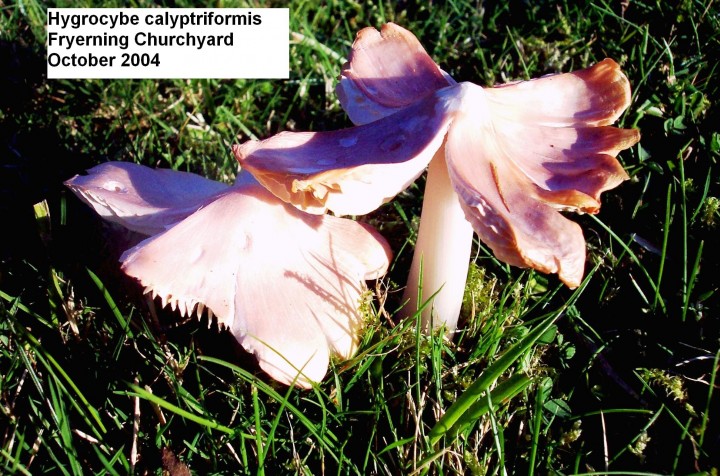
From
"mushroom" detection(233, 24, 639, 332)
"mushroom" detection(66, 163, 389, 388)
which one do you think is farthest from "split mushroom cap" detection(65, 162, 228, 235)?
"mushroom" detection(233, 24, 639, 332)

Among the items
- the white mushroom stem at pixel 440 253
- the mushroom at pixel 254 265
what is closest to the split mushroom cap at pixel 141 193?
the mushroom at pixel 254 265

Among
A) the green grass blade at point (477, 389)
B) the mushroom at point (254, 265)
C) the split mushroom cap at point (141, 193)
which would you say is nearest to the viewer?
the green grass blade at point (477, 389)

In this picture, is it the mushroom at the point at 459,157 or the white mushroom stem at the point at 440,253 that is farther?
the white mushroom stem at the point at 440,253

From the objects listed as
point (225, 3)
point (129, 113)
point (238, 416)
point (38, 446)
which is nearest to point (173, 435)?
point (238, 416)

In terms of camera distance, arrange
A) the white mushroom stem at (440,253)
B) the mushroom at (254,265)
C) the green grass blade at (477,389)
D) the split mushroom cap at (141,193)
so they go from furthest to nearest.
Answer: the split mushroom cap at (141,193), the white mushroom stem at (440,253), the mushroom at (254,265), the green grass blade at (477,389)

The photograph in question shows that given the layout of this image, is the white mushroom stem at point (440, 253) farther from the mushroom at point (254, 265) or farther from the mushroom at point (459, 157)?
the mushroom at point (254, 265)

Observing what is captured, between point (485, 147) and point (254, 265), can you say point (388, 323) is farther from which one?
point (485, 147)

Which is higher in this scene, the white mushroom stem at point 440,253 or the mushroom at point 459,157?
the mushroom at point 459,157
